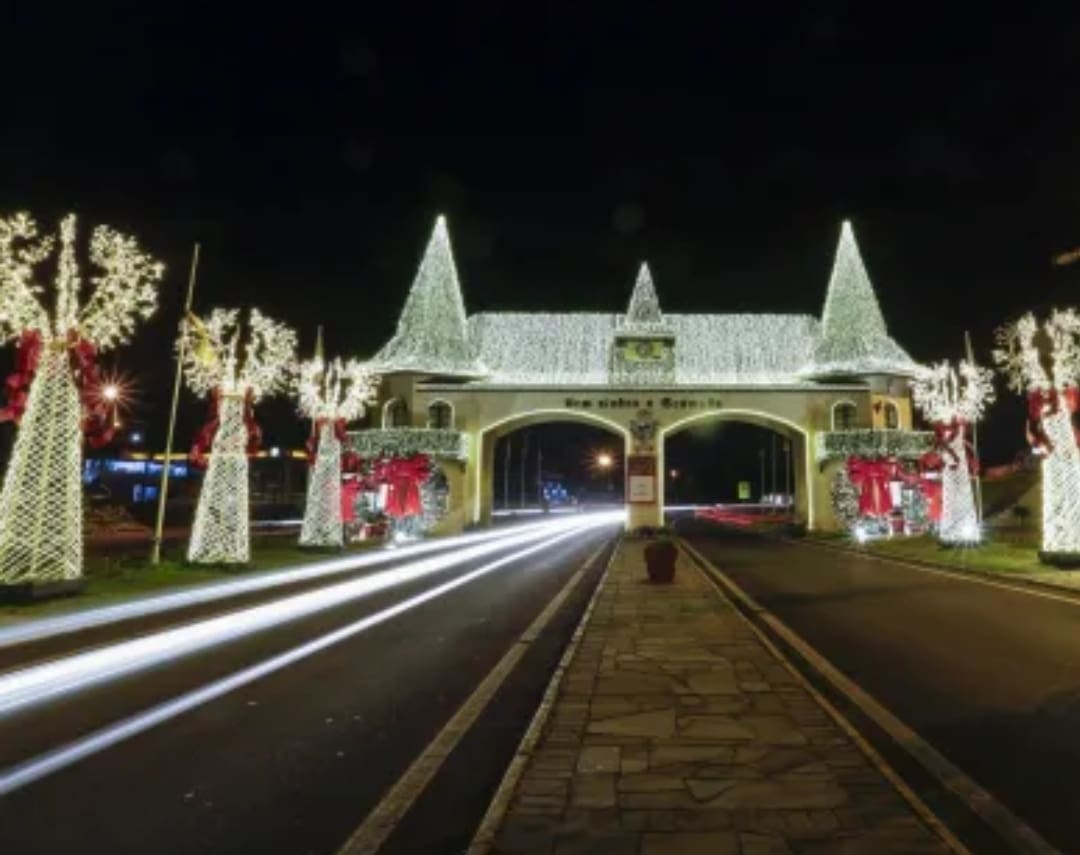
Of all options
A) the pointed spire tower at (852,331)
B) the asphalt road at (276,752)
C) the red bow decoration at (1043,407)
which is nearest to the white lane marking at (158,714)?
the asphalt road at (276,752)

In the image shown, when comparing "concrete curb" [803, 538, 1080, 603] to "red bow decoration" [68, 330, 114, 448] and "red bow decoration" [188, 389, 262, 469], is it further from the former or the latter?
"red bow decoration" [68, 330, 114, 448]

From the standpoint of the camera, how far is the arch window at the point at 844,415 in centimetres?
4078

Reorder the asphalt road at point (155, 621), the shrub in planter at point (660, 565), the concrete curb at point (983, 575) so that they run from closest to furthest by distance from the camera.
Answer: the asphalt road at point (155, 621) → the concrete curb at point (983, 575) → the shrub in planter at point (660, 565)

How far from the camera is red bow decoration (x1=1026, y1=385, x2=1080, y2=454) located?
20547 millimetres

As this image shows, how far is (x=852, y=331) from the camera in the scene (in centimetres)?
4069

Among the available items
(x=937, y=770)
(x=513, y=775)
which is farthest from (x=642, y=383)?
(x=513, y=775)

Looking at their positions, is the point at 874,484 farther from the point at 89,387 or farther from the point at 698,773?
the point at 698,773

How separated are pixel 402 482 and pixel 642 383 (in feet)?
44.0

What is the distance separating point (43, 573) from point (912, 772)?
1491cm

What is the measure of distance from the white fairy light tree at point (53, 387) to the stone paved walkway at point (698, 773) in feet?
37.3

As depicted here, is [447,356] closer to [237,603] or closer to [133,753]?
[237,603]

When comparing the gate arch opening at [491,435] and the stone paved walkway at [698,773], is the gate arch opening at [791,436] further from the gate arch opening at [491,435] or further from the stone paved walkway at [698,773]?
the stone paved walkway at [698,773]

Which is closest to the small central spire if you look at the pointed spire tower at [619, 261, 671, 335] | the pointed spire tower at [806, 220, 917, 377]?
the pointed spire tower at [619, 261, 671, 335]

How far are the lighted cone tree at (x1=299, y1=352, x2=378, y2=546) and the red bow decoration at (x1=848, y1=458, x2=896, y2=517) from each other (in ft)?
72.9
